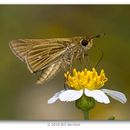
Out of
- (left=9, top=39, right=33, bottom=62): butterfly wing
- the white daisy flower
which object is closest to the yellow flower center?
the white daisy flower

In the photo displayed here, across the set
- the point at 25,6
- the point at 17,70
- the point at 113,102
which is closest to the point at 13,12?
the point at 25,6

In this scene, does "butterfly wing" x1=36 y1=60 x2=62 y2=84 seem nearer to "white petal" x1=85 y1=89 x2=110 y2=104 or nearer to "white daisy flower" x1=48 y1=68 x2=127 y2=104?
"white daisy flower" x1=48 y1=68 x2=127 y2=104

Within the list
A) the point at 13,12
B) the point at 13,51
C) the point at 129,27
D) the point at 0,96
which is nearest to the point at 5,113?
the point at 0,96

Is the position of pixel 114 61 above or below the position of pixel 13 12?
below

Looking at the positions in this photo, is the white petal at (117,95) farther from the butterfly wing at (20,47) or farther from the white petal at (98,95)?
the butterfly wing at (20,47)

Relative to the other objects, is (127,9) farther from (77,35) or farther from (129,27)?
(77,35)

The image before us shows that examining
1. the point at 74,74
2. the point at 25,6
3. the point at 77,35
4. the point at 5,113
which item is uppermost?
the point at 25,6

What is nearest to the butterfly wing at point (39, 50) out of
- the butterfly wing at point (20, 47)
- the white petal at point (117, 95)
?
the butterfly wing at point (20, 47)

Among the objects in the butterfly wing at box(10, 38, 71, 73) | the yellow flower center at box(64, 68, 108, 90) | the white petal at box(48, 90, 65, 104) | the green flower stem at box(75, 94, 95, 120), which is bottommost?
the green flower stem at box(75, 94, 95, 120)
